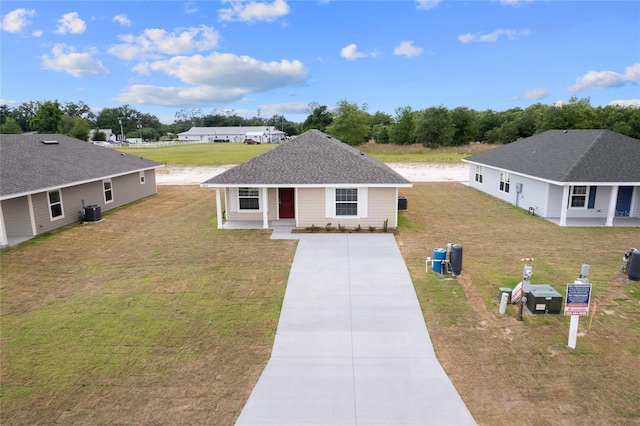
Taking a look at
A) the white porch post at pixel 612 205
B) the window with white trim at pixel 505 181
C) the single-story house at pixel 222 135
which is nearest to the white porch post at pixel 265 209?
the window with white trim at pixel 505 181

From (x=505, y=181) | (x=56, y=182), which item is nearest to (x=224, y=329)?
(x=56, y=182)

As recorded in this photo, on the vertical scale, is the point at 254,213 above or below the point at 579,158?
below

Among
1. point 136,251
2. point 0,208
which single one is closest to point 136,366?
point 136,251

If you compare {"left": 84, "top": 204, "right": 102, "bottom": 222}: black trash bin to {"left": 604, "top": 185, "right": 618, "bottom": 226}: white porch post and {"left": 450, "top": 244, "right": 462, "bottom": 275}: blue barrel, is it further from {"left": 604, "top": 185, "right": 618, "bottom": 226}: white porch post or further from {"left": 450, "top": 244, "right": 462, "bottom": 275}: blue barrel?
{"left": 604, "top": 185, "right": 618, "bottom": 226}: white porch post

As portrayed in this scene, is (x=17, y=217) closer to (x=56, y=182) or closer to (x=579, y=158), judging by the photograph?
(x=56, y=182)

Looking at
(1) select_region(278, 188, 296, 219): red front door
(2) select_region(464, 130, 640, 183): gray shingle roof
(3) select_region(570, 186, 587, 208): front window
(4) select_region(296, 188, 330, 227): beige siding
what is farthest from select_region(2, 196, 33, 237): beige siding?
(3) select_region(570, 186, 587, 208): front window

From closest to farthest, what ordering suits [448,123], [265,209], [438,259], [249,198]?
[438,259]
[265,209]
[249,198]
[448,123]

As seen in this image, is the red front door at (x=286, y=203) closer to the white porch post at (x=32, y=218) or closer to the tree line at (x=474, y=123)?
the white porch post at (x=32, y=218)
